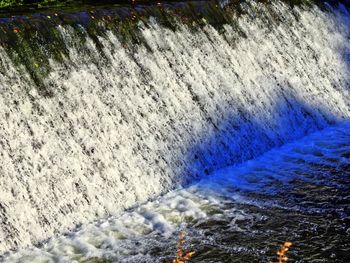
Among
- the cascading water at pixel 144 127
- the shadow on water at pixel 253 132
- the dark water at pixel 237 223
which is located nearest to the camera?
the dark water at pixel 237 223

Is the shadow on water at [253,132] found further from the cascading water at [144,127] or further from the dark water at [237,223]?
the dark water at [237,223]

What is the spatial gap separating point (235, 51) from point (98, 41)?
3131mm

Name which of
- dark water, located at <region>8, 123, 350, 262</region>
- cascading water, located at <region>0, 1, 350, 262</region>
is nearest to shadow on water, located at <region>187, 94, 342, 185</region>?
cascading water, located at <region>0, 1, 350, 262</region>

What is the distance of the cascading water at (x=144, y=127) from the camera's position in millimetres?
7285

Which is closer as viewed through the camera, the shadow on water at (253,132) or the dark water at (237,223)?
the dark water at (237,223)

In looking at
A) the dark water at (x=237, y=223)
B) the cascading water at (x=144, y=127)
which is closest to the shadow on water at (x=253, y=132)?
the cascading water at (x=144, y=127)

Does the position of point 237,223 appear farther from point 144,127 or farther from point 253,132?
point 253,132

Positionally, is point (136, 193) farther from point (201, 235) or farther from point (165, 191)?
point (201, 235)

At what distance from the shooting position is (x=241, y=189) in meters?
8.40

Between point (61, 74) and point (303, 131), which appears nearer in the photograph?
point (61, 74)

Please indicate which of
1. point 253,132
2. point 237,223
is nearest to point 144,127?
point 253,132

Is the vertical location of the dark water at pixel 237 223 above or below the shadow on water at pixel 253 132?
below

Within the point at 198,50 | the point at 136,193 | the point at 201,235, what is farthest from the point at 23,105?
the point at 198,50

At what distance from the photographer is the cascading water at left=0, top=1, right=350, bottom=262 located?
7285 mm
